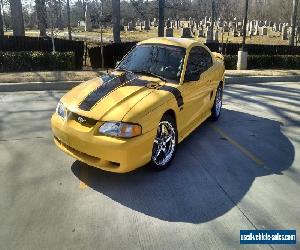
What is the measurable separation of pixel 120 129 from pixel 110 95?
0.75 m

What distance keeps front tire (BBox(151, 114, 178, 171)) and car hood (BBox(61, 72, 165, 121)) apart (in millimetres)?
536

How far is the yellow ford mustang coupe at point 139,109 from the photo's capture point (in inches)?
172

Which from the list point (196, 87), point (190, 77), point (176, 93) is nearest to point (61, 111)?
point (176, 93)

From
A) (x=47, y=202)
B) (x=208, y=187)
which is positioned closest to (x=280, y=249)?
(x=208, y=187)

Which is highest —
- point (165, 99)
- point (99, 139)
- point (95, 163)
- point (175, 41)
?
point (175, 41)

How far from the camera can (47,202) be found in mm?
4219

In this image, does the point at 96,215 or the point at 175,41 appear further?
the point at 175,41

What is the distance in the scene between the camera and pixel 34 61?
1307 cm

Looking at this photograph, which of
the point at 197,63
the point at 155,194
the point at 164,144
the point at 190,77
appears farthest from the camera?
the point at 197,63

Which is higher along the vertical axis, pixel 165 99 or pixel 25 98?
pixel 165 99

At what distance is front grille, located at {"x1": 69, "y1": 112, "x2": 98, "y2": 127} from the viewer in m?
4.50

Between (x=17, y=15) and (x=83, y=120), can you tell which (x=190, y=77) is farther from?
(x=17, y=15)

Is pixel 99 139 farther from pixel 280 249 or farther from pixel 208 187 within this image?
pixel 280 249

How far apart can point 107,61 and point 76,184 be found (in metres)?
10.9
